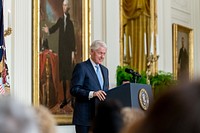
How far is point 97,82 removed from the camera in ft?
19.1

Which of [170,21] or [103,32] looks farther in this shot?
[170,21]

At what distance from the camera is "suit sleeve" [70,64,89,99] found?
216 inches

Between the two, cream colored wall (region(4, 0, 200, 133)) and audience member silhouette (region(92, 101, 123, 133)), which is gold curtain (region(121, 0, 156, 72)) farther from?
audience member silhouette (region(92, 101, 123, 133))

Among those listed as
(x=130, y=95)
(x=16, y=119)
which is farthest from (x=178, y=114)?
(x=130, y=95)

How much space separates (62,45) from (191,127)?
25.1ft

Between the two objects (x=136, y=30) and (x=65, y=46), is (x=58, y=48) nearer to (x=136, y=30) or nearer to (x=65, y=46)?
(x=65, y=46)

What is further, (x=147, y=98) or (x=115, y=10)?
(x=115, y=10)

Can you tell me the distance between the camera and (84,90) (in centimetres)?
551

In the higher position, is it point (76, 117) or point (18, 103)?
point (18, 103)

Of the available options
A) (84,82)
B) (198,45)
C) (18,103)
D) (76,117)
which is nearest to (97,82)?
(84,82)

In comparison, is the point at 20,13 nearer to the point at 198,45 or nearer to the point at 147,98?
the point at 147,98

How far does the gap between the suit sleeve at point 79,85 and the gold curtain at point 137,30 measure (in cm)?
477

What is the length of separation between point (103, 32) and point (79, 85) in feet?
12.1

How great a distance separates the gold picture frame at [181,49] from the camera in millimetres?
11961
